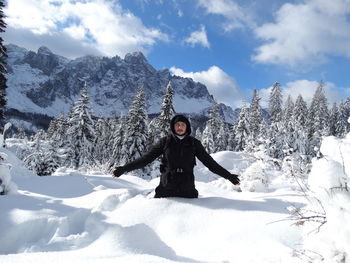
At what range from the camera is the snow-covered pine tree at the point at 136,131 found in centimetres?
2970

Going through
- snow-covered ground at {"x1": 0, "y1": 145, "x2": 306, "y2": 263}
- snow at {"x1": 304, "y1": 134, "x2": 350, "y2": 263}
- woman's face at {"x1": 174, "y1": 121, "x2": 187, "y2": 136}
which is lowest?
snow-covered ground at {"x1": 0, "y1": 145, "x2": 306, "y2": 263}

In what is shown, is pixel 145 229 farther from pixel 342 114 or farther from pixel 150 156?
pixel 342 114

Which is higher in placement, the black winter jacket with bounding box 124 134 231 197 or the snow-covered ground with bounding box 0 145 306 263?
the black winter jacket with bounding box 124 134 231 197

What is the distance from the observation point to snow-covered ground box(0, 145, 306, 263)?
339 centimetres

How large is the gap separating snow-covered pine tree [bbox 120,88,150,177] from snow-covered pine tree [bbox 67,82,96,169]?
3.32 metres

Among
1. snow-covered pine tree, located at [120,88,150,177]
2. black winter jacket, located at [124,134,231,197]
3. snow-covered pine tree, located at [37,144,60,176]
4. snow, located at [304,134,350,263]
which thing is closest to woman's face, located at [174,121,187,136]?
black winter jacket, located at [124,134,231,197]

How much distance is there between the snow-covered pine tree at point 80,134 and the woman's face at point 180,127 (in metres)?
24.9

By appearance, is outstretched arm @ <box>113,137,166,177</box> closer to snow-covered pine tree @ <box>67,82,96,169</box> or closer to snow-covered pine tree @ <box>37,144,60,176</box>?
snow-covered pine tree @ <box>37,144,60,176</box>

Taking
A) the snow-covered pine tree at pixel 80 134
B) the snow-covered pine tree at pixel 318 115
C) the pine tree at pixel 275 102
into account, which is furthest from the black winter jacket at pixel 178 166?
the pine tree at pixel 275 102

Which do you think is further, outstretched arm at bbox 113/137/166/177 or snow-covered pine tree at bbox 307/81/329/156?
snow-covered pine tree at bbox 307/81/329/156

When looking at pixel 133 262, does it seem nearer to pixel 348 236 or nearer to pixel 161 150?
pixel 348 236

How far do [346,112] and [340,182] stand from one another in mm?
67723

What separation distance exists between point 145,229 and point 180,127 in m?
1.90

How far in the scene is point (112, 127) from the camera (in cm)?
6141
